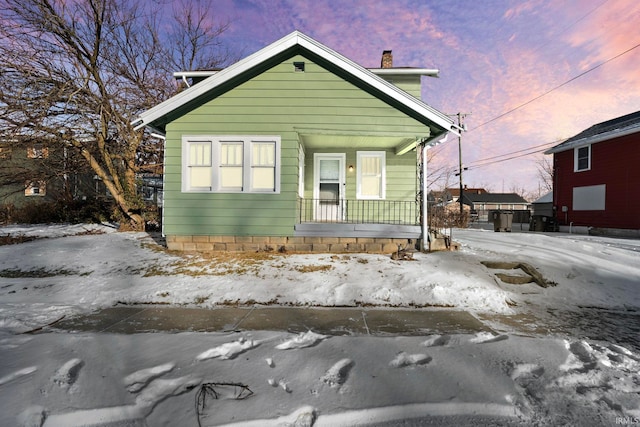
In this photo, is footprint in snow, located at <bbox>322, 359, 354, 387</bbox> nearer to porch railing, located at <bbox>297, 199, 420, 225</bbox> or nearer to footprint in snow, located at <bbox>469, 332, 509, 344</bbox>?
footprint in snow, located at <bbox>469, 332, 509, 344</bbox>

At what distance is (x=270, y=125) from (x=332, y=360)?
20.9 ft

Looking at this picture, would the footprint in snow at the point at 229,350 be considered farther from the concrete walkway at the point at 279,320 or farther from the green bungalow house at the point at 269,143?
the green bungalow house at the point at 269,143

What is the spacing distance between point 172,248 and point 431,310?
21.9 ft

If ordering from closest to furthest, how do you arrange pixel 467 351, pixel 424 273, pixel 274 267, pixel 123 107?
pixel 467 351 → pixel 424 273 → pixel 274 267 → pixel 123 107

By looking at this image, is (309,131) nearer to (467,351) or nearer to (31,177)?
(467,351)

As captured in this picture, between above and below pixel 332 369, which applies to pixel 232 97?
above

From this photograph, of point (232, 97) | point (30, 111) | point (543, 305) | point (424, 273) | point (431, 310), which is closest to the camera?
point (431, 310)

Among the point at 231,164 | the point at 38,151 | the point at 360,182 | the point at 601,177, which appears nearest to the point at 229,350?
the point at 231,164

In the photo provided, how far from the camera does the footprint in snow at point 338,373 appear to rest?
2.32 m

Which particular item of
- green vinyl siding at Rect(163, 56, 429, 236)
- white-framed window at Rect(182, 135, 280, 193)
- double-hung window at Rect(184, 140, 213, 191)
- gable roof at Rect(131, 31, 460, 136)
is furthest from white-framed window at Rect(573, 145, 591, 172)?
double-hung window at Rect(184, 140, 213, 191)

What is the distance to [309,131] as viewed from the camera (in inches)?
299

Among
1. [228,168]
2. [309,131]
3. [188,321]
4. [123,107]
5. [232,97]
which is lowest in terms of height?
[188,321]

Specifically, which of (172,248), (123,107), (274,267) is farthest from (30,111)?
(274,267)

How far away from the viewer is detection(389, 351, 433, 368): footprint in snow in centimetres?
259
